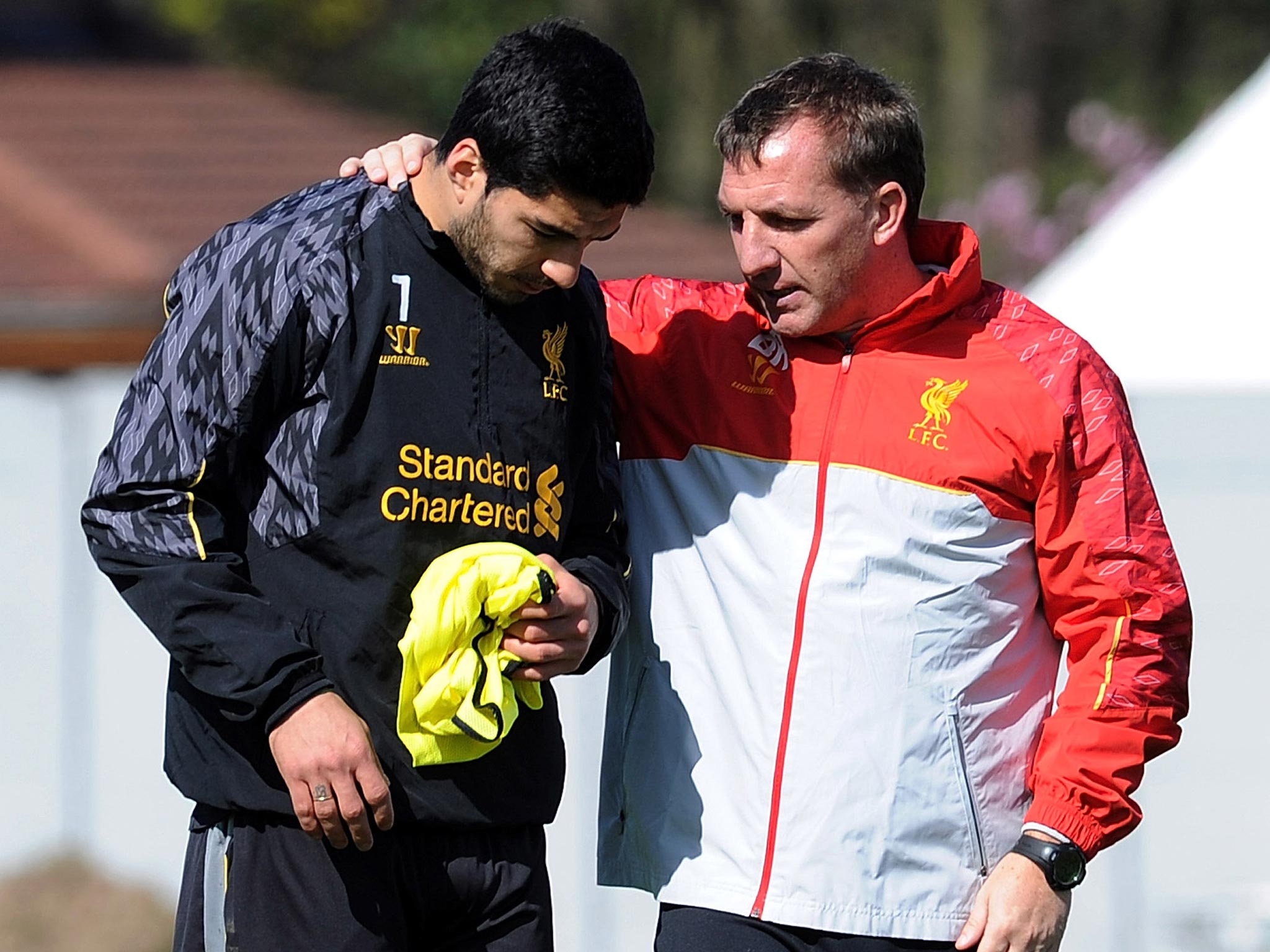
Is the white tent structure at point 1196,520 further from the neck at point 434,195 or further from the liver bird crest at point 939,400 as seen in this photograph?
the neck at point 434,195

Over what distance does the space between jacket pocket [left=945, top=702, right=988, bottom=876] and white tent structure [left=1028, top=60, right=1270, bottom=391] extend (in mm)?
3213

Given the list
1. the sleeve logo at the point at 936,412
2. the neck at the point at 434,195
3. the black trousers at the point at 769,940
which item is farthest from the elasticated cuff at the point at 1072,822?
the neck at the point at 434,195

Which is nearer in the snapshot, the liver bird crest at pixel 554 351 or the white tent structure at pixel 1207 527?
the liver bird crest at pixel 554 351

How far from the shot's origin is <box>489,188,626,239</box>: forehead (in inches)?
98.7

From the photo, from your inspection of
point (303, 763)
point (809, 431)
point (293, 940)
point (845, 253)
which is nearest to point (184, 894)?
point (293, 940)

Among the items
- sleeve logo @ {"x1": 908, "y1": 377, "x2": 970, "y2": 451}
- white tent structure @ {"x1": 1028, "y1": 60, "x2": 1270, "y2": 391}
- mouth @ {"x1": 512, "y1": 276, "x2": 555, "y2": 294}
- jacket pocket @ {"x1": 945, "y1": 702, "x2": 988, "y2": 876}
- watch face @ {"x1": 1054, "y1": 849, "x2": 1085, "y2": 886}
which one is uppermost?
white tent structure @ {"x1": 1028, "y1": 60, "x2": 1270, "y2": 391}

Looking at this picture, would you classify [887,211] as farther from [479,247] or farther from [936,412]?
[479,247]

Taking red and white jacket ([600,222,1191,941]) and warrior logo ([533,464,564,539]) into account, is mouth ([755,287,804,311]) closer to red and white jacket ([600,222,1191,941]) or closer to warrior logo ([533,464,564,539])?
red and white jacket ([600,222,1191,941])

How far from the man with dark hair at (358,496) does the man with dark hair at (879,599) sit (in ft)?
0.89

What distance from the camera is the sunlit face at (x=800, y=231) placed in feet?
9.55

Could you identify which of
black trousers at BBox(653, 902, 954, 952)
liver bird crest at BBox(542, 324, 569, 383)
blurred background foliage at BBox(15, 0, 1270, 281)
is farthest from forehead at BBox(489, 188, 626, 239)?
blurred background foliage at BBox(15, 0, 1270, 281)

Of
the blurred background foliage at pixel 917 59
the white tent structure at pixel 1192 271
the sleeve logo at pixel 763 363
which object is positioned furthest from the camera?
the blurred background foliage at pixel 917 59

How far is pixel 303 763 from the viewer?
95.2 inches

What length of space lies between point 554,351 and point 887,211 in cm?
65
